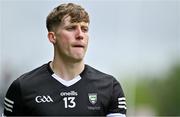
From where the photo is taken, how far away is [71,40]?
342cm

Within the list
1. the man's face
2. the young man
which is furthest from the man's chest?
the man's face

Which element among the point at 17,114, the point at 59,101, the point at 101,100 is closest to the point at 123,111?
the point at 101,100

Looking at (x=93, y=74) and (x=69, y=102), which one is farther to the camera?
(x=93, y=74)

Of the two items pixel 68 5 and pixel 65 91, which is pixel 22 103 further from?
pixel 68 5

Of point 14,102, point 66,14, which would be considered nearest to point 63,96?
point 14,102

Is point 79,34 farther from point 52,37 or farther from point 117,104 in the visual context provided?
point 117,104

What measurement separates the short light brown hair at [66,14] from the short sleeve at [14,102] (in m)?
0.40

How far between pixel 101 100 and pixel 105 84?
12cm

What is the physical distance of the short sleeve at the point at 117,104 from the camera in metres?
3.53

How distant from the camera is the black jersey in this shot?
136 inches

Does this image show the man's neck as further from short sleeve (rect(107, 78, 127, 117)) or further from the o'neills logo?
short sleeve (rect(107, 78, 127, 117))

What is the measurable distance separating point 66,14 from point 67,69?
0.31m

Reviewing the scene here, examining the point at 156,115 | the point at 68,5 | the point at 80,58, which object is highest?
the point at 68,5

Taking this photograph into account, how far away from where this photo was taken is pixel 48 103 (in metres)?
3.48
